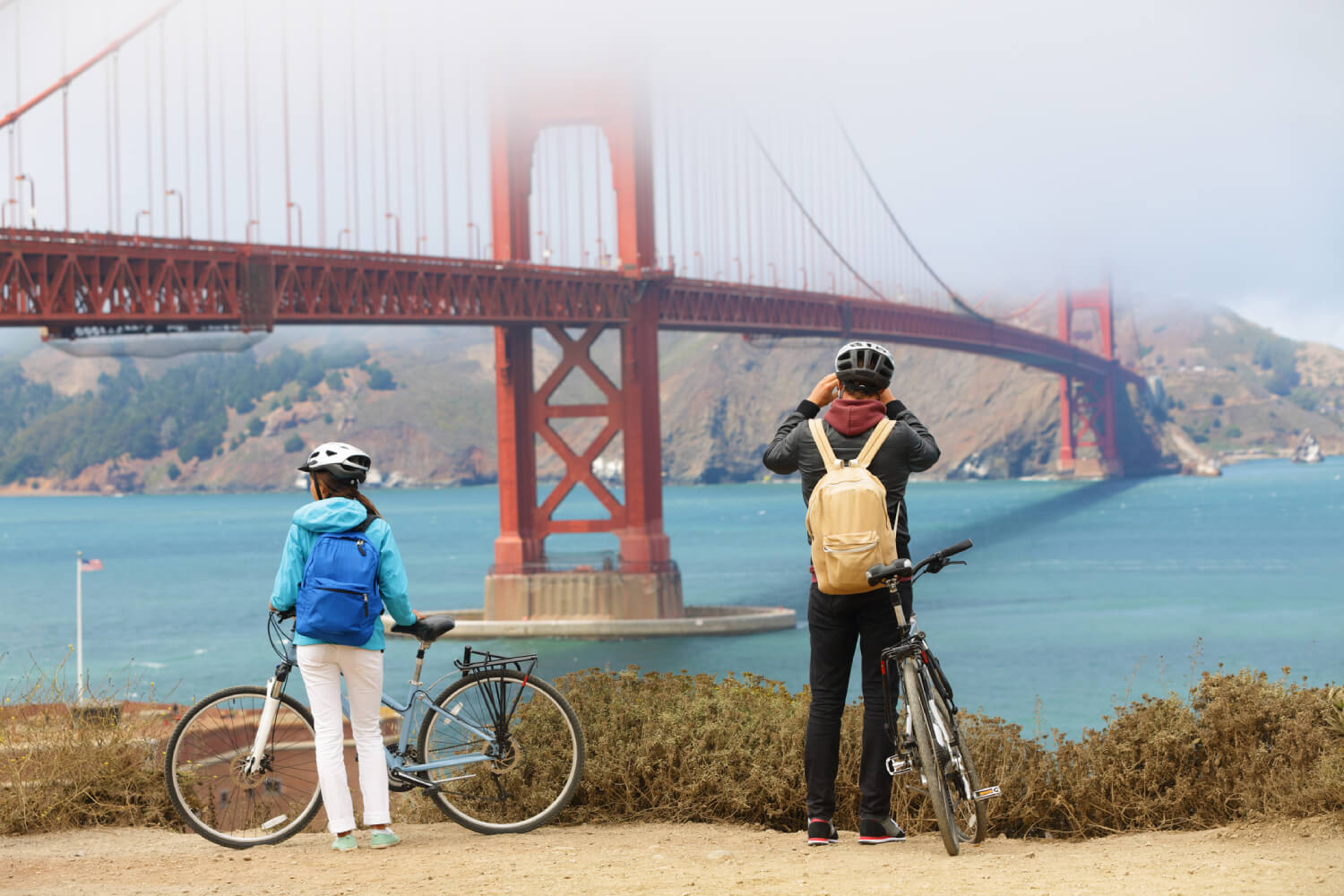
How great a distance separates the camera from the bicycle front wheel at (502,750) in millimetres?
5281

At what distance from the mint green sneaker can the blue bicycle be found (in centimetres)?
20

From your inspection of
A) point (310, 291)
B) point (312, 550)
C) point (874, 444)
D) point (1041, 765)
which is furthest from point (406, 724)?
point (310, 291)

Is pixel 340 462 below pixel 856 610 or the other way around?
the other way around

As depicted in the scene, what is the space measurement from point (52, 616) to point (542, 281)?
102 feet

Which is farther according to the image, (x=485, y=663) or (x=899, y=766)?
(x=485, y=663)

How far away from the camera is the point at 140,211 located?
29.6 metres

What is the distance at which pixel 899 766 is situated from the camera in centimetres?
473

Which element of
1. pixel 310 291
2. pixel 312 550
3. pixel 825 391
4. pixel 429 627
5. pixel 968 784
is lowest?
pixel 968 784

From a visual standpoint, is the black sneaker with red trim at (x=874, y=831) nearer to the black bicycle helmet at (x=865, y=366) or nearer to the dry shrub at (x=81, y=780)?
the black bicycle helmet at (x=865, y=366)

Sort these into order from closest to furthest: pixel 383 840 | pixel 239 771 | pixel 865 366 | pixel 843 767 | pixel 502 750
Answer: pixel 865 366 < pixel 383 840 < pixel 239 771 < pixel 502 750 < pixel 843 767

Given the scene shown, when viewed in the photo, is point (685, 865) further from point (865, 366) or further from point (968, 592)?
point (968, 592)

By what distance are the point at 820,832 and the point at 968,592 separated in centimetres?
4922

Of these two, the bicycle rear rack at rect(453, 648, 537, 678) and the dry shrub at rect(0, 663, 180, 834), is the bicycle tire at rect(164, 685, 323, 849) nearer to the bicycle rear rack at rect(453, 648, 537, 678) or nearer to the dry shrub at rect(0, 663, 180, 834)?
the dry shrub at rect(0, 663, 180, 834)

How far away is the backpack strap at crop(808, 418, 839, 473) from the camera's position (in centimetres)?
469
